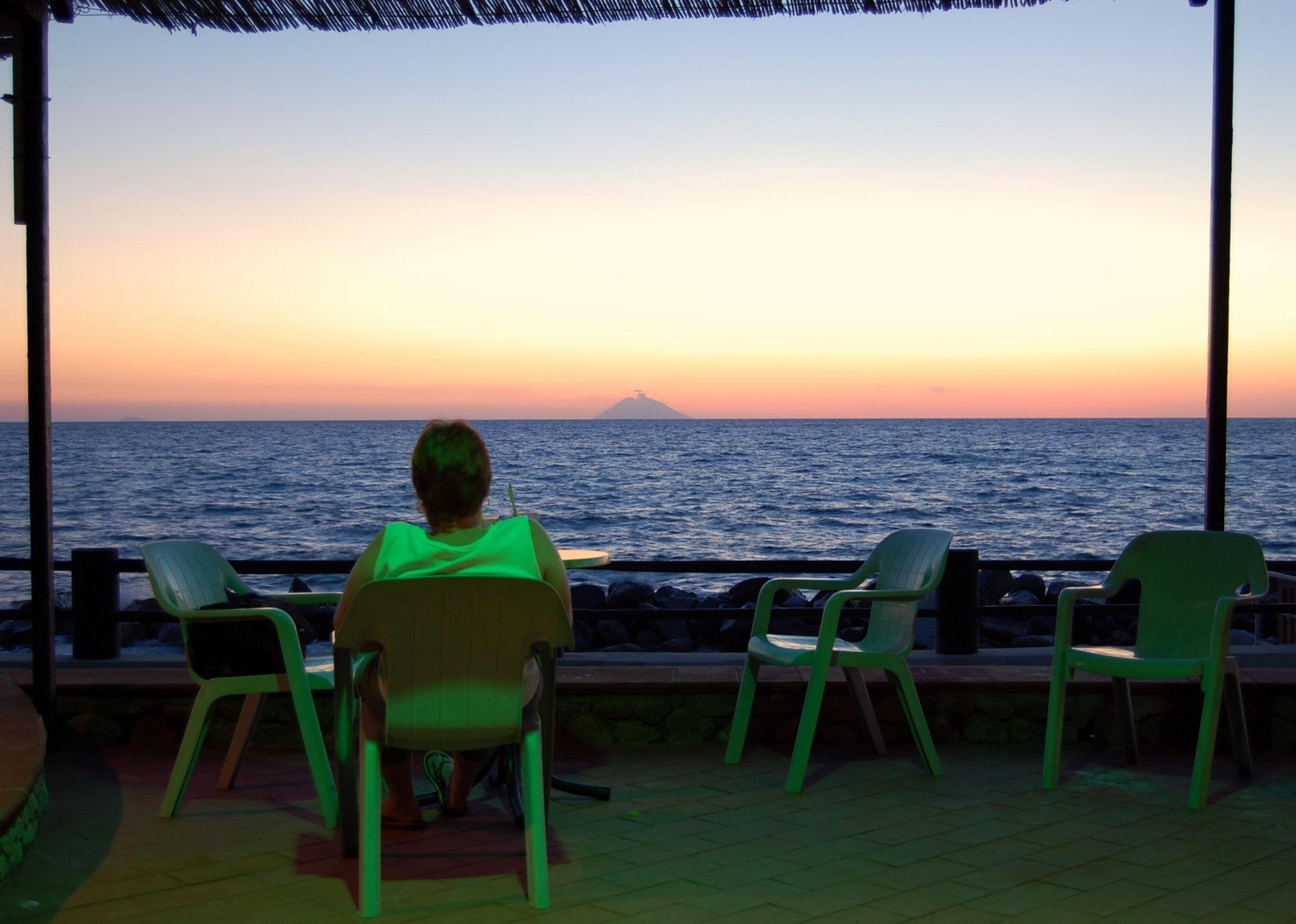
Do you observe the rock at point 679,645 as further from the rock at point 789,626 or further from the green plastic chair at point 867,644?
the green plastic chair at point 867,644

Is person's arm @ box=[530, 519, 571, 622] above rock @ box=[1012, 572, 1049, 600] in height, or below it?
above

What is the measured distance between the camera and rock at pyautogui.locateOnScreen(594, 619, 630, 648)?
9734 mm

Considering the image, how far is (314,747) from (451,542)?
1.00 m

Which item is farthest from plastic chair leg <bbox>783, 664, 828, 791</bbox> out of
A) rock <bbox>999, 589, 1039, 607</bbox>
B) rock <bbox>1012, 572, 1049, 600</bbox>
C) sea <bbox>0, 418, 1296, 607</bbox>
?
sea <bbox>0, 418, 1296, 607</bbox>

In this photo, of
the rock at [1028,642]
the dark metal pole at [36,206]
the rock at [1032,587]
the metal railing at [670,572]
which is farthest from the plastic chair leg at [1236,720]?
the rock at [1032,587]

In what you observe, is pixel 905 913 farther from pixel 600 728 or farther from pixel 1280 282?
pixel 1280 282

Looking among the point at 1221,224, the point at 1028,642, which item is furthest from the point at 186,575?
the point at 1028,642

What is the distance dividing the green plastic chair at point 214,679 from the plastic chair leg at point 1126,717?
269 centimetres

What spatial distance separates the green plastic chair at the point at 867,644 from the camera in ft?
11.2

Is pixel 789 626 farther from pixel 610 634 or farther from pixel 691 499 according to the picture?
pixel 691 499

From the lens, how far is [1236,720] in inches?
138

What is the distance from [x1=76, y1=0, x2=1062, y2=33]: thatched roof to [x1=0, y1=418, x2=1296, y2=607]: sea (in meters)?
13.7

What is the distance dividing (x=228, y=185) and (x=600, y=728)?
32.8 ft

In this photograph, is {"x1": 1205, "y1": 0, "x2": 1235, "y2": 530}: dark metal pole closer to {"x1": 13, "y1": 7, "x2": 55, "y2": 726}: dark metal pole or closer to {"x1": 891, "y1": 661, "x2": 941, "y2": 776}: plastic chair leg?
{"x1": 891, "y1": 661, "x2": 941, "y2": 776}: plastic chair leg
